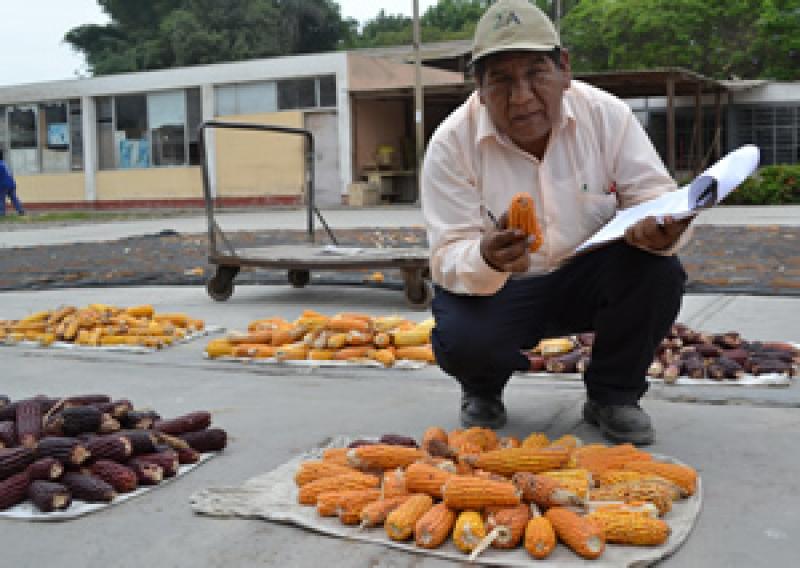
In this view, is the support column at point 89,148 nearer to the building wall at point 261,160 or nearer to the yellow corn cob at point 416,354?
the building wall at point 261,160

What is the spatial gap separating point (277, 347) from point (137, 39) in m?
57.9

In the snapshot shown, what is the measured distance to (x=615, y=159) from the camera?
11.4 feet

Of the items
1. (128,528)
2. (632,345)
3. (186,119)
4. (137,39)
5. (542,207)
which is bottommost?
(128,528)

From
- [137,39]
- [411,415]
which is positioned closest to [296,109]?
[411,415]

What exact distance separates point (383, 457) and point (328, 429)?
0.92 m

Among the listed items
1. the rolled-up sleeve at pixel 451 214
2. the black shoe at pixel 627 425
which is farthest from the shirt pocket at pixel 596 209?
the black shoe at pixel 627 425

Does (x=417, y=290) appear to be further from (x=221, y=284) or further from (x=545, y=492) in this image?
(x=545, y=492)

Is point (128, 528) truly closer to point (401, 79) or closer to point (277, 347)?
point (277, 347)

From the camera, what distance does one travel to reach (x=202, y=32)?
50438 mm

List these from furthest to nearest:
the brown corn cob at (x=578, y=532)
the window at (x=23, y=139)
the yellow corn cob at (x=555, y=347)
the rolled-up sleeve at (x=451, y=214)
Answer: the window at (x=23, y=139) → the yellow corn cob at (x=555, y=347) → the rolled-up sleeve at (x=451, y=214) → the brown corn cob at (x=578, y=532)

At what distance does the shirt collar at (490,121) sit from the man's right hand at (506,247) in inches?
22.1

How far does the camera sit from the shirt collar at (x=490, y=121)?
3.36 m

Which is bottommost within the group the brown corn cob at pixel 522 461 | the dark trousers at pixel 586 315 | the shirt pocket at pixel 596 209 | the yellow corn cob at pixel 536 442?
the yellow corn cob at pixel 536 442

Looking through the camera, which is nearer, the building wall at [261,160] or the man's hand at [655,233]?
the man's hand at [655,233]
